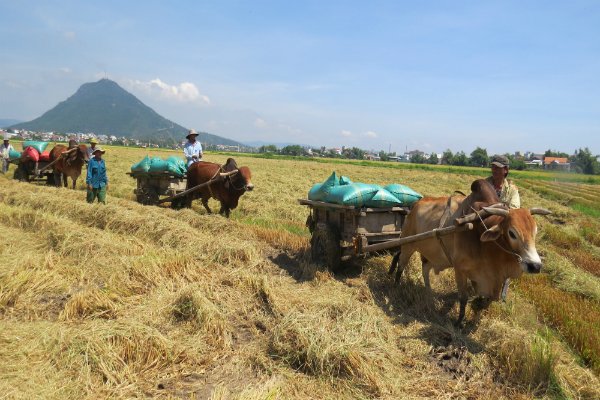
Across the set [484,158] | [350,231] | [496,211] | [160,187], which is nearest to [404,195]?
[350,231]

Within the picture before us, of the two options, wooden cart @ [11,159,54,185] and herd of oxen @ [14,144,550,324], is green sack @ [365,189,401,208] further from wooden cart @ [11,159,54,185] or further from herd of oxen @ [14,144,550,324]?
wooden cart @ [11,159,54,185]

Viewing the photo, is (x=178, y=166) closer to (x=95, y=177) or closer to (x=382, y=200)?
(x=95, y=177)

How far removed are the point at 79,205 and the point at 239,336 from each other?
6958mm

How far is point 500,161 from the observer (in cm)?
589

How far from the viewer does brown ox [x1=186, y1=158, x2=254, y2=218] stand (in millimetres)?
10422

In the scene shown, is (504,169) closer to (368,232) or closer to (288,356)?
(368,232)

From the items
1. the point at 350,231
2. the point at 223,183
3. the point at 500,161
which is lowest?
the point at 350,231

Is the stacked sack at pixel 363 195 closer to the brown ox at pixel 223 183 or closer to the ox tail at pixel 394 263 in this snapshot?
the ox tail at pixel 394 263

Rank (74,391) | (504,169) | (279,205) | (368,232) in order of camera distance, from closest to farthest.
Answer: (74,391) → (504,169) → (368,232) → (279,205)

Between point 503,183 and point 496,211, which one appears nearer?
point 496,211

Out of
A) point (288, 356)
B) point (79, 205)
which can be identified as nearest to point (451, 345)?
point (288, 356)

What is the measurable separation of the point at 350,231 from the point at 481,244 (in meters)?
2.21

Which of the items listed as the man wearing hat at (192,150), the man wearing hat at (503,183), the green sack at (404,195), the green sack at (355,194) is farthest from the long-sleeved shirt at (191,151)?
the man wearing hat at (503,183)

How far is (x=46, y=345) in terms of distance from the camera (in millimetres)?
4098
